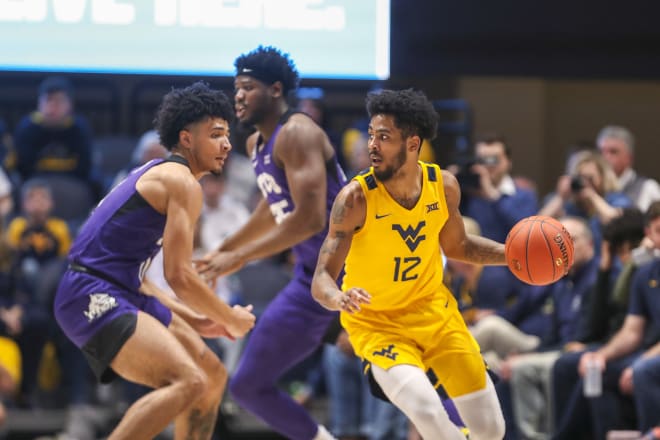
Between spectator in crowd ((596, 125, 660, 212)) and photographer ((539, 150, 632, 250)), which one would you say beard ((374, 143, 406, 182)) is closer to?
photographer ((539, 150, 632, 250))

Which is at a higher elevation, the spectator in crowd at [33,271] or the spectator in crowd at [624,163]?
the spectator in crowd at [624,163]

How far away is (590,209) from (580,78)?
2.21 metres

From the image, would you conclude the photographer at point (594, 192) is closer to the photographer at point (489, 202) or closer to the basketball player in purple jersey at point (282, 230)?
the photographer at point (489, 202)

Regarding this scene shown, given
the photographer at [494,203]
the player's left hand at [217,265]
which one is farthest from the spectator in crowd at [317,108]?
the player's left hand at [217,265]

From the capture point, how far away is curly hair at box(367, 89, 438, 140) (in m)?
4.90

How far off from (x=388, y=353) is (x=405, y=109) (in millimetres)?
1057

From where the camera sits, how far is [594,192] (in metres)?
7.99

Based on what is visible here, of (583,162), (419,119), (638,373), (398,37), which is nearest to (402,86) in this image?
(398,37)

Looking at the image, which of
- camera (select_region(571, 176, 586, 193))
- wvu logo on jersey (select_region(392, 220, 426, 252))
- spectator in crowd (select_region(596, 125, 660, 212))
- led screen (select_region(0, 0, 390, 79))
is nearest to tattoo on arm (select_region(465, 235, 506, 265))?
wvu logo on jersey (select_region(392, 220, 426, 252))

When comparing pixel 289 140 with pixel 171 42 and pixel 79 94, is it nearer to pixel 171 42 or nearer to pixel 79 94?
pixel 171 42

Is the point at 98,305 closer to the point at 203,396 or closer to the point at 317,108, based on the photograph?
the point at 203,396

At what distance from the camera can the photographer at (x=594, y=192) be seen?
7.88 m

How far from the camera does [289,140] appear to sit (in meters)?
5.71

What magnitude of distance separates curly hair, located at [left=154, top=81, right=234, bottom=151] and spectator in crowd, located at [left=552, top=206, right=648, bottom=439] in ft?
10.3
